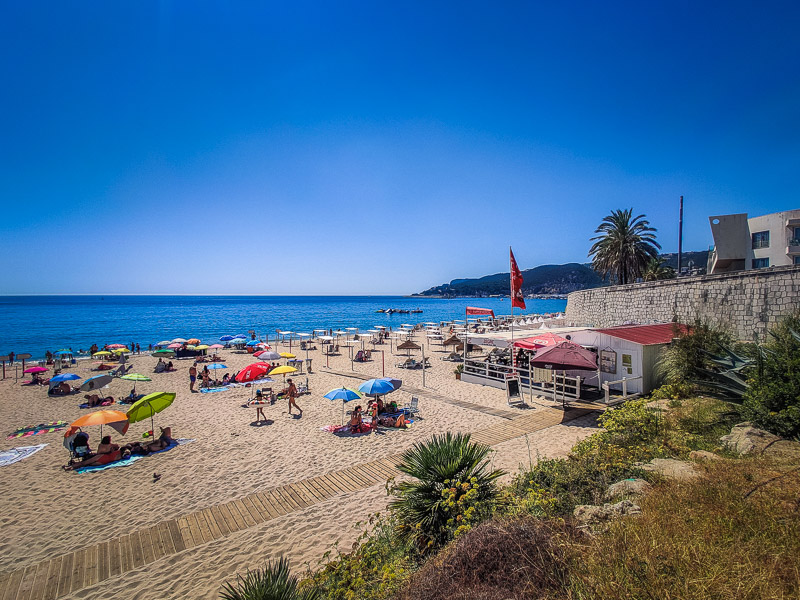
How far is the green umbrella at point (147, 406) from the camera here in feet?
36.9

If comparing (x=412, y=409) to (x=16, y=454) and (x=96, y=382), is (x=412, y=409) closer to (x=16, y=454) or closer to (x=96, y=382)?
(x=16, y=454)

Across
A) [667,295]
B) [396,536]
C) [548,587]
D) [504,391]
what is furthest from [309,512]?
[667,295]

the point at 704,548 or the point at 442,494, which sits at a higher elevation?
the point at 704,548

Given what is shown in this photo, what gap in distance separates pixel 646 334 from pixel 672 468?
10.4m

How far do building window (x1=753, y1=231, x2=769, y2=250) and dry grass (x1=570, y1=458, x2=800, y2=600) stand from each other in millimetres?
41417

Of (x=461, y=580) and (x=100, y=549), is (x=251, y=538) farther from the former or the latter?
(x=461, y=580)

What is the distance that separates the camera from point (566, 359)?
41.2 feet

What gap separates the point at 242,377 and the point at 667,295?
2447 centimetres

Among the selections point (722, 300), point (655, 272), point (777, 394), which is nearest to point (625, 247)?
point (655, 272)

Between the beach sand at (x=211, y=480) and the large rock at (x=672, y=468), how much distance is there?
3.49 m

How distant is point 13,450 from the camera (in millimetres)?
11953

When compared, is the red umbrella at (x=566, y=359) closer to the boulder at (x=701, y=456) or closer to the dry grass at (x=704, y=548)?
the boulder at (x=701, y=456)

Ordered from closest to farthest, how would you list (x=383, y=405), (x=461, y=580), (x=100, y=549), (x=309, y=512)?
(x=461, y=580), (x=100, y=549), (x=309, y=512), (x=383, y=405)

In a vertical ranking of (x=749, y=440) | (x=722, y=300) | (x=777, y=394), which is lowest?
(x=749, y=440)
